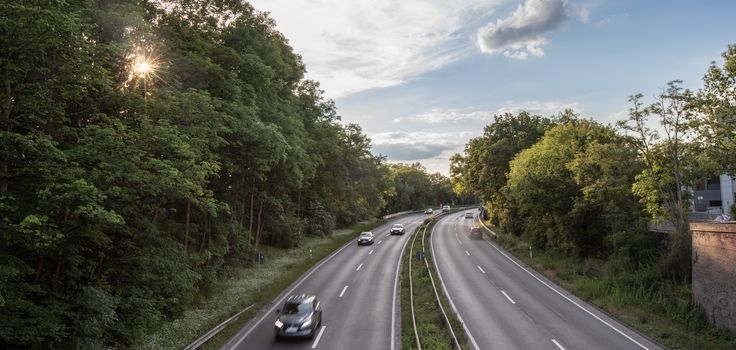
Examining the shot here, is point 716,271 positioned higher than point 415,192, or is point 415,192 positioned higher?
point 415,192

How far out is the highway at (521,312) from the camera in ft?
56.6

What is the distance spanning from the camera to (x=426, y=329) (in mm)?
17922

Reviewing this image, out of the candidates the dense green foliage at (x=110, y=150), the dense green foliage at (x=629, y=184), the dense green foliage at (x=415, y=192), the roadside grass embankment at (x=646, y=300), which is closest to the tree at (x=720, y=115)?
the dense green foliage at (x=629, y=184)

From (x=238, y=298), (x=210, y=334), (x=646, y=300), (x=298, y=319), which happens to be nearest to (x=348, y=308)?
(x=298, y=319)

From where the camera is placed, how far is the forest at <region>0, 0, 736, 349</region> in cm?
1145

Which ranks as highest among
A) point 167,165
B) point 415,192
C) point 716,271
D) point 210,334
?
point 415,192

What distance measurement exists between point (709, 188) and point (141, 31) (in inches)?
2510

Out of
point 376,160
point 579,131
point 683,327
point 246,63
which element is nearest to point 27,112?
point 246,63

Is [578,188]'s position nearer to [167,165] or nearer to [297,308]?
[297,308]

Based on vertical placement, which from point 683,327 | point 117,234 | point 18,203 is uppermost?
point 18,203

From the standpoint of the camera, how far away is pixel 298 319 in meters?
17.3

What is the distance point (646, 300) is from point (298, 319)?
53.4 feet

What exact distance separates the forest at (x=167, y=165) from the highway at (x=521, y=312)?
5581mm

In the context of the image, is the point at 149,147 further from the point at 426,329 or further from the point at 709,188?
the point at 709,188
